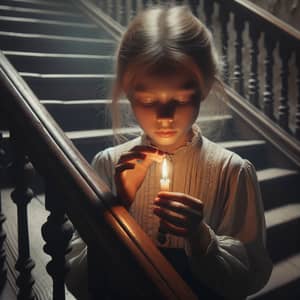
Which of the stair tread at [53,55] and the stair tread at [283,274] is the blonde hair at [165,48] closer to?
the stair tread at [283,274]

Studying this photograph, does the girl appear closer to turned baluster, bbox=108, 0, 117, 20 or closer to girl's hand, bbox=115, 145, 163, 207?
girl's hand, bbox=115, 145, 163, 207

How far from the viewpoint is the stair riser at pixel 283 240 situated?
8.33 ft

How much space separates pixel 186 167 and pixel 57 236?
40 cm

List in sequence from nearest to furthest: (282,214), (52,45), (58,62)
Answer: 1. (282,214)
2. (58,62)
3. (52,45)

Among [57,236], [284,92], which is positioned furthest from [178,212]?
[284,92]

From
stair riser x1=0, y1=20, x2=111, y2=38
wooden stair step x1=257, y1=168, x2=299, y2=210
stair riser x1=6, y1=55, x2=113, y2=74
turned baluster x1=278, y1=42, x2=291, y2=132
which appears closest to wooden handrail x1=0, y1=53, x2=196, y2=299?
wooden stair step x1=257, y1=168, x2=299, y2=210

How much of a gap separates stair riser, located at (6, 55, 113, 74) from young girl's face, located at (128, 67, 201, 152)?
2625 millimetres

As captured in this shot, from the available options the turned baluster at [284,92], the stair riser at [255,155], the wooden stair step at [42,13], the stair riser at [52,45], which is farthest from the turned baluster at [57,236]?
the wooden stair step at [42,13]

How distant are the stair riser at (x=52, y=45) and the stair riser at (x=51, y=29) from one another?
1.33ft

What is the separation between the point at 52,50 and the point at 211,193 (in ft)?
11.5

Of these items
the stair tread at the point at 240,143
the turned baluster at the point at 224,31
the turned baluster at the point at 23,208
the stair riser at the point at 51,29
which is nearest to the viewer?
the turned baluster at the point at 23,208

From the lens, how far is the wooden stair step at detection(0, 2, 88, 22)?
462 centimetres

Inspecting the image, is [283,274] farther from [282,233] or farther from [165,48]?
[165,48]

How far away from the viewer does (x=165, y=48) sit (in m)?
0.98
